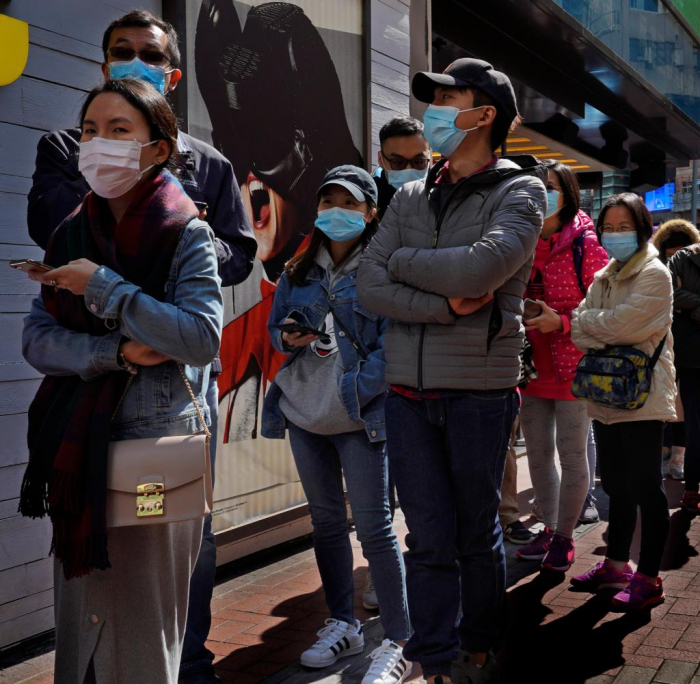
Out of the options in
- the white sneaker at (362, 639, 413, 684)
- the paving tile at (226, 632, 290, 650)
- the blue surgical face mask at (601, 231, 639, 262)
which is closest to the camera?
the white sneaker at (362, 639, 413, 684)

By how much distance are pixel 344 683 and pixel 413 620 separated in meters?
0.49

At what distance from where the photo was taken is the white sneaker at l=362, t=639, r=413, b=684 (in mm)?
3521

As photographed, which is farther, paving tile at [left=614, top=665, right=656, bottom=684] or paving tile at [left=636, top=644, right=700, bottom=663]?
paving tile at [left=636, top=644, right=700, bottom=663]

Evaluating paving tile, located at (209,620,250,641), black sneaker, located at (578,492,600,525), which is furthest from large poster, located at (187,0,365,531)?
black sneaker, located at (578,492,600,525)

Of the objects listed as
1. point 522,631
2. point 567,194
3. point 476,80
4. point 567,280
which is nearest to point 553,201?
point 567,194

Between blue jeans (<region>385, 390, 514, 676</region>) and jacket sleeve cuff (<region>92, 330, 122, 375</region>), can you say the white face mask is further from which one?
blue jeans (<region>385, 390, 514, 676</region>)

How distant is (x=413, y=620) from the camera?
132 inches

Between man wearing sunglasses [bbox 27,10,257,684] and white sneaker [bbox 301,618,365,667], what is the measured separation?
46 cm

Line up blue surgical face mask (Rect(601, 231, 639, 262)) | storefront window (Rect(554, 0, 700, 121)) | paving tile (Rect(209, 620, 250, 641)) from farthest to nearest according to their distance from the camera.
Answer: storefront window (Rect(554, 0, 700, 121)) < blue surgical face mask (Rect(601, 231, 639, 262)) < paving tile (Rect(209, 620, 250, 641))

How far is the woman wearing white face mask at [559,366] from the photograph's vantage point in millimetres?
5238

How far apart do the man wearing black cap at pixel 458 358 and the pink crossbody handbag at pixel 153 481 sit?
1131mm

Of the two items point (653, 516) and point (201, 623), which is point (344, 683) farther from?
point (653, 516)

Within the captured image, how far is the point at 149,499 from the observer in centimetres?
231

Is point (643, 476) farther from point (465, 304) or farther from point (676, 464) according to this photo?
point (676, 464)
